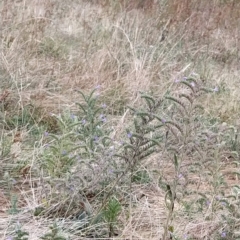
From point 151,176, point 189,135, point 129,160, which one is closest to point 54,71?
point 151,176

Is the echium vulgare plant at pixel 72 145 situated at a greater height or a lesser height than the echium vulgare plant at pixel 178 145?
lesser

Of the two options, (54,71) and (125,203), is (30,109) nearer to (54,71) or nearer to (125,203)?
(54,71)

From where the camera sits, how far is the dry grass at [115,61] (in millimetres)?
2279

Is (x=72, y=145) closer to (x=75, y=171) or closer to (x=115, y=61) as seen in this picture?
(x=75, y=171)

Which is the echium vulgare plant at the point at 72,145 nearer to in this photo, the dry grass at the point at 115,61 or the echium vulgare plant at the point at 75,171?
the echium vulgare plant at the point at 75,171

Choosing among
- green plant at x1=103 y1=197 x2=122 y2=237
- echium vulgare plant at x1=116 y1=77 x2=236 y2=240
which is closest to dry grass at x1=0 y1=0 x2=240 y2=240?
green plant at x1=103 y1=197 x2=122 y2=237

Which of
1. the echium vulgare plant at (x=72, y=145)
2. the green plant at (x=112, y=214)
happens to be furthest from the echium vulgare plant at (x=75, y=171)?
the green plant at (x=112, y=214)

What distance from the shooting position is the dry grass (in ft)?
7.48

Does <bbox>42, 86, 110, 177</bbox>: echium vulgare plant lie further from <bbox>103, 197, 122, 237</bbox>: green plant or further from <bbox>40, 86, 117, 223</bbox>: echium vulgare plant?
<bbox>103, 197, 122, 237</bbox>: green plant

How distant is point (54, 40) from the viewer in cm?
418

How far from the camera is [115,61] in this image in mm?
4012

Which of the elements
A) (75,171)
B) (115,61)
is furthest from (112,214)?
(115,61)

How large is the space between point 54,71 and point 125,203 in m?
1.66

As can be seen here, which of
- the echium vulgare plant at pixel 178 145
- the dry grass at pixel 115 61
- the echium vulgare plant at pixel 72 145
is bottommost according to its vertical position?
the dry grass at pixel 115 61
